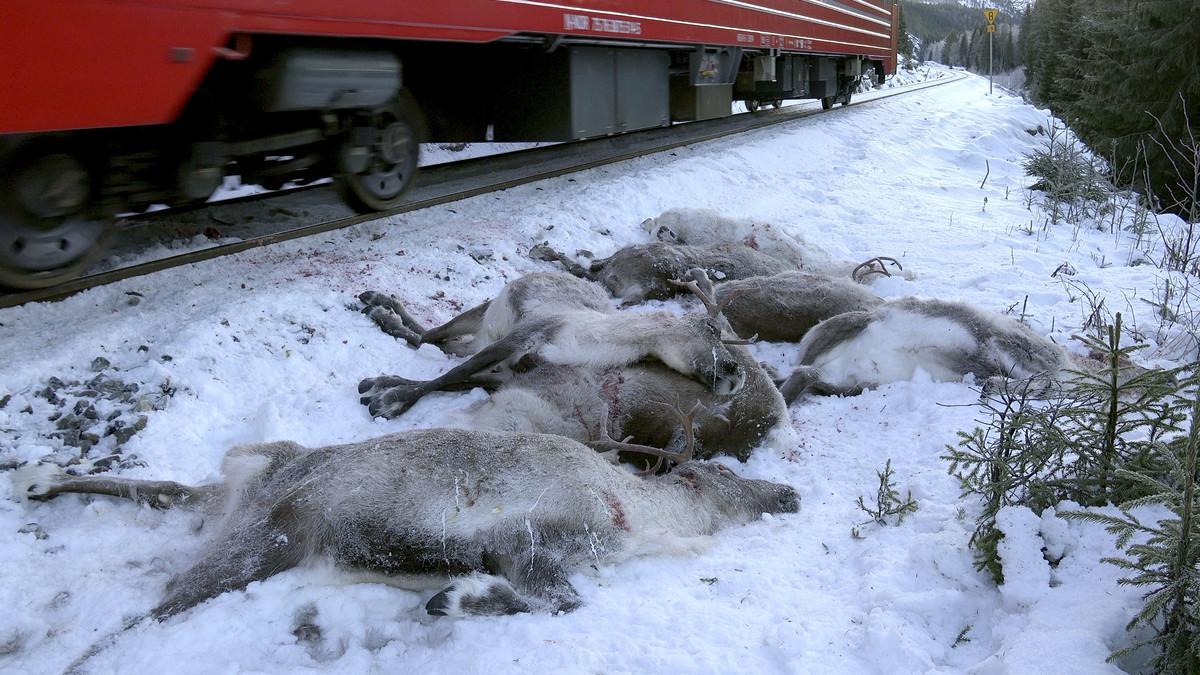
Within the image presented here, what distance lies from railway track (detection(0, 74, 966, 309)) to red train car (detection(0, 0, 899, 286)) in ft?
0.90

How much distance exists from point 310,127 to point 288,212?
1.02m

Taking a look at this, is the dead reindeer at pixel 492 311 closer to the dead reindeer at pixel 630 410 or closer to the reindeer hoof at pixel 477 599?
the dead reindeer at pixel 630 410

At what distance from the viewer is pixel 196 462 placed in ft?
10.6

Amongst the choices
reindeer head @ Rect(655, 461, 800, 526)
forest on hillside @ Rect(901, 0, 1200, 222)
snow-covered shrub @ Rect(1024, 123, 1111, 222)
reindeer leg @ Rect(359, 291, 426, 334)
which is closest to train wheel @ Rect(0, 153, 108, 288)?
reindeer leg @ Rect(359, 291, 426, 334)

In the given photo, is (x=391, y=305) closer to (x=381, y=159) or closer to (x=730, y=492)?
(x=381, y=159)

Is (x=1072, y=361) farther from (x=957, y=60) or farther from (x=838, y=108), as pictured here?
(x=957, y=60)

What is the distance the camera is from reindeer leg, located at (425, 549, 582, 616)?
238cm

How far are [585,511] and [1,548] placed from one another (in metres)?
1.81

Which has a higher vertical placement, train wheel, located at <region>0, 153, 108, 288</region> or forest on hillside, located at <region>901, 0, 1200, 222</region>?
forest on hillside, located at <region>901, 0, 1200, 222</region>

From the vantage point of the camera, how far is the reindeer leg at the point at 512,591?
2.38 metres

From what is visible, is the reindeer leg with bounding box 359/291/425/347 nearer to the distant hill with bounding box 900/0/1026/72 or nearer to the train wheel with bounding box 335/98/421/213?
the train wheel with bounding box 335/98/421/213

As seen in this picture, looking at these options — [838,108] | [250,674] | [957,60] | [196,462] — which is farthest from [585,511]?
[957,60]

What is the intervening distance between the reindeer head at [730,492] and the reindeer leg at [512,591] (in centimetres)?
71

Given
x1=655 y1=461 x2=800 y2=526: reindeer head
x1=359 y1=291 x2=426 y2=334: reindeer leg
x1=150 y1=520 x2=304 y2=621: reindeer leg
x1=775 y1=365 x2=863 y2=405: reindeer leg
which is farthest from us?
x1=359 y1=291 x2=426 y2=334: reindeer leg
